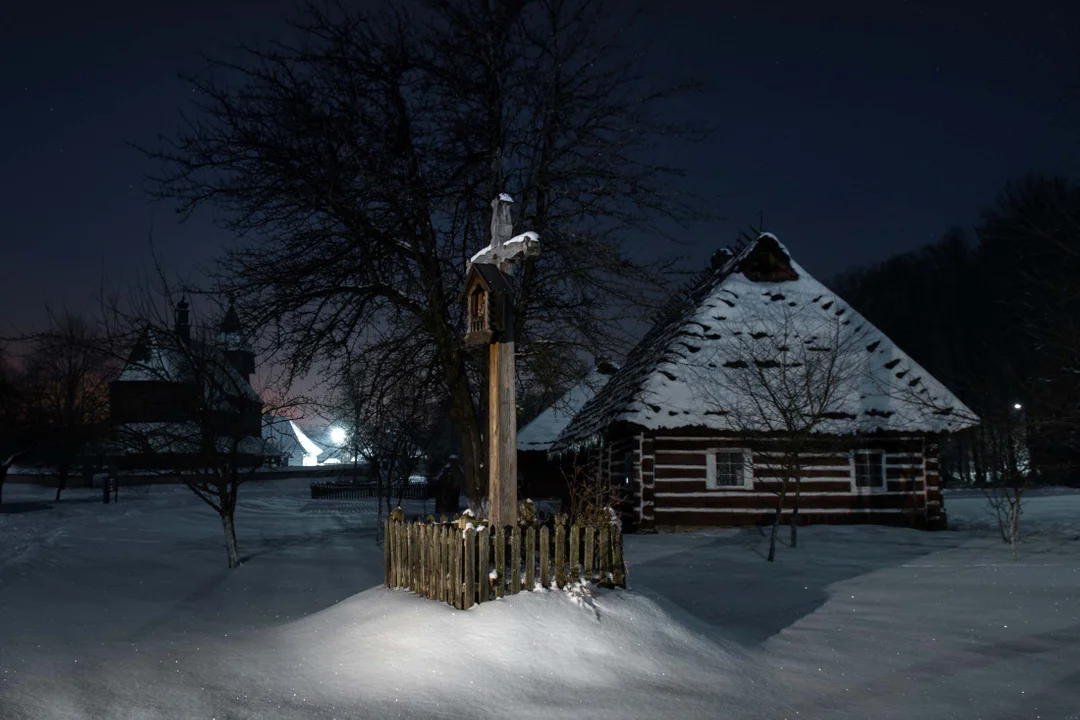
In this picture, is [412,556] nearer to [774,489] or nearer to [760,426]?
[760,426]

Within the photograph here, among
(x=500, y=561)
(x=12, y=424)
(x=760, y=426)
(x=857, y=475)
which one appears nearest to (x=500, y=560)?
(x=500, y=561)

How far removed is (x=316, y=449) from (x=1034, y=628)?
126m

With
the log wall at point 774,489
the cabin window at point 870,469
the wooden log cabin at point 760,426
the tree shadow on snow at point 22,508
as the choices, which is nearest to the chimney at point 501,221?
the wooden log cabin at point 760,426

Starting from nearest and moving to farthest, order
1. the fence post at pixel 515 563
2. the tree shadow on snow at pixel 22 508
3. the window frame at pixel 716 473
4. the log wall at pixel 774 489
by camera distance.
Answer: the fence post at pixel 515 563, the log wall at pixel 774 489, the window frame at pixel 716 473, the tree shadow on snow at pixel 22 508

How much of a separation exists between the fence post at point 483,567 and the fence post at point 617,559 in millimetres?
1427

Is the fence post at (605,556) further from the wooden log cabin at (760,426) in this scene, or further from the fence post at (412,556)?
the wooden log cabin at (760,426)

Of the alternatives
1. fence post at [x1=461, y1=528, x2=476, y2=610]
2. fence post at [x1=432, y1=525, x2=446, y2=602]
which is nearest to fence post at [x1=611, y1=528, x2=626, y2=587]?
fence post at [x1=461, y1=528, x2=476, y2=610]

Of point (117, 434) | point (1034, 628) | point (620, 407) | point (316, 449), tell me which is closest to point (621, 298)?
point (620, 407)

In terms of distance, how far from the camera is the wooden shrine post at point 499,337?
29.8 feet

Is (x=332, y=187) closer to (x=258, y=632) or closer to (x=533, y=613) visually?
(x=258, y=632)

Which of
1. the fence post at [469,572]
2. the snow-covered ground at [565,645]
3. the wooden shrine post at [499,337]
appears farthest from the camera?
the wooden shrine post at [499,337]

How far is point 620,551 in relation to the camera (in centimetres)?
883

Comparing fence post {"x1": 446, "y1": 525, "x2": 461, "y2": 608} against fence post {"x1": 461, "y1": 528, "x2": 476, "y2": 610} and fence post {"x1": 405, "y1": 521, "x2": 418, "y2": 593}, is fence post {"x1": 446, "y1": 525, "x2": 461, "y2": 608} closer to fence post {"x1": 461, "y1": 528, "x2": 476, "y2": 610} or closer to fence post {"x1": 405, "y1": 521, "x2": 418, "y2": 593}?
fence post {"x1": 461, "y1": 528, "x2": 476, "y2": 610}

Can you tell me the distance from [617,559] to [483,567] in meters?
1.56
